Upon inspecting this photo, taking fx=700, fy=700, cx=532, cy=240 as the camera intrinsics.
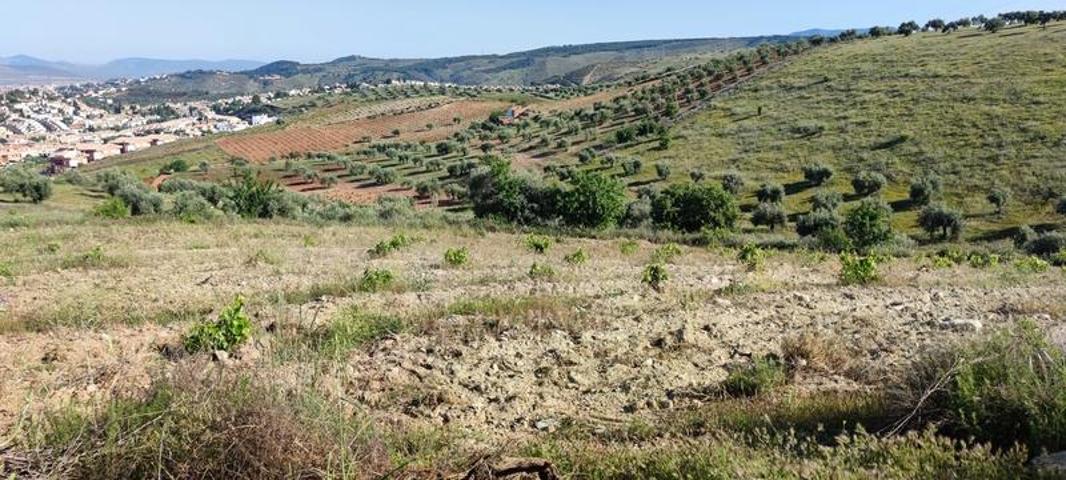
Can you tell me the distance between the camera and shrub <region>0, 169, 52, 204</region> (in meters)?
41.2

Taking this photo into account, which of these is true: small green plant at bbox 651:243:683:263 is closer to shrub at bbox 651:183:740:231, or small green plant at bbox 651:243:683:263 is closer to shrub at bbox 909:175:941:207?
shrub at bbox 651:183:740:231

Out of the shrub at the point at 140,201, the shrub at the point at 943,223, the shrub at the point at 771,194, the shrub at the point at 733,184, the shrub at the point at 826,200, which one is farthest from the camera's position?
the shrub at the point at 733,184

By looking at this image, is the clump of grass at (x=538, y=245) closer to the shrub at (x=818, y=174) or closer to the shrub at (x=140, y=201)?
the shrub at (x=140, y=201)

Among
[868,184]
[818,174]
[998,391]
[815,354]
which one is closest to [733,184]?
[818,174]

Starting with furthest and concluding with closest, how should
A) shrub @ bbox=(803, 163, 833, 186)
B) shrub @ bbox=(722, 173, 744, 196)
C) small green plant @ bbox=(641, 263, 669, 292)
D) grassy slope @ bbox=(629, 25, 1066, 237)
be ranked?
shrub @ bbox=(803, 163, 833, 186) < shrub @ bbox=(722, 173, 744, 196) < grassy slope @ bbox=(629, 25, 1066, 237) < small green plant @ bbox=(641, 263, 669, 292)

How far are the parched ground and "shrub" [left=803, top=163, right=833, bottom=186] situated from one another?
28434 mm

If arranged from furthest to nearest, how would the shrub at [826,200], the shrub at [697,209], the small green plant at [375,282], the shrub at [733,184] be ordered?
the shrub at [733,184] → the shrub at [826,200] → the shrub at [697,209] → the small green plant at [375,282]

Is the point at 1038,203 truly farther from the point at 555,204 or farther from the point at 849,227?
the point at 555,204

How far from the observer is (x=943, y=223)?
1294 inches

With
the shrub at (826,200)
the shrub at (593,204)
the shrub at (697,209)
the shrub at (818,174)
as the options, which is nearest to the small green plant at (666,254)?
the shrub at (697,209)

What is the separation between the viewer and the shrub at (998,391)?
4180mm

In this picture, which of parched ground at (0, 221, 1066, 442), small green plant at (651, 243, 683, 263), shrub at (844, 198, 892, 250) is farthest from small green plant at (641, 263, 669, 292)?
shrub at (844, 198, 892, 250)

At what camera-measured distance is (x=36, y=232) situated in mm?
23203

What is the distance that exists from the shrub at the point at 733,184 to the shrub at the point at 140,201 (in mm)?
32995
